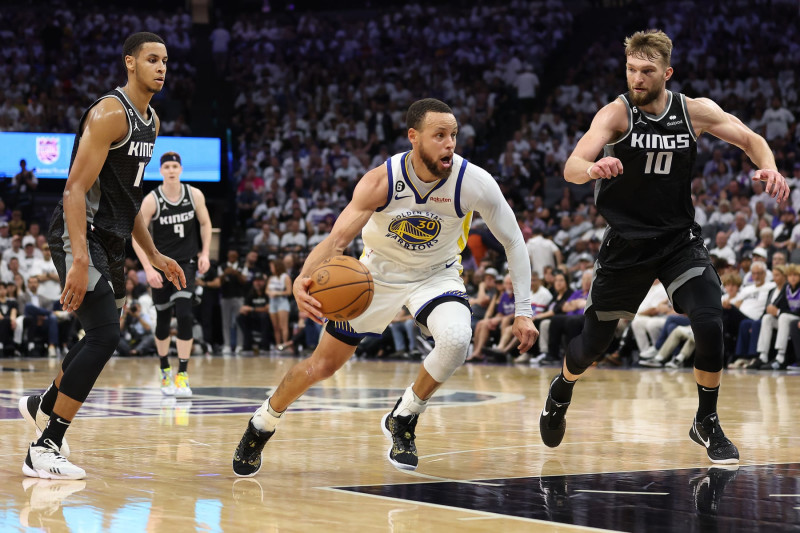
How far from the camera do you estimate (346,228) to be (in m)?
5.06

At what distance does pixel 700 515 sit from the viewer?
3.99m

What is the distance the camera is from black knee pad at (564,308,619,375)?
5.83 meters

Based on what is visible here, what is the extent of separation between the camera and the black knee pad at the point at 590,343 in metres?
5.83

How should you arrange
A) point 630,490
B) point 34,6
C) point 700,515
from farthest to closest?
1. point 34,6
2. point 630,490
3. point 700,515

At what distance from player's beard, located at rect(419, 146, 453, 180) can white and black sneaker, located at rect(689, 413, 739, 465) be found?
1.88 meters

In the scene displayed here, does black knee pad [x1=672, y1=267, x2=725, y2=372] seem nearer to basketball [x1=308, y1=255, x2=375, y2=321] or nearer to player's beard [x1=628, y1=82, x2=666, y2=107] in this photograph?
player's beard [x1=628, y1=82, x2=666, y2=107]

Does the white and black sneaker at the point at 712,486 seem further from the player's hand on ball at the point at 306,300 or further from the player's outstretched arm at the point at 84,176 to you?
the player's outstretched arm at the point at 84,176

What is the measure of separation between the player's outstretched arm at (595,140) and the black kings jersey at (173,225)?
5514 millimetres

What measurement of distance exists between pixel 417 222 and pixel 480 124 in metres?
19.0

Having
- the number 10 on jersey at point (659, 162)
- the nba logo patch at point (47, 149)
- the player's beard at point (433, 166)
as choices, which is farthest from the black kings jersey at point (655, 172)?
the nba logo patch at point (47, 149)

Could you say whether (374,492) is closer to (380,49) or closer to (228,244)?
(228,244)

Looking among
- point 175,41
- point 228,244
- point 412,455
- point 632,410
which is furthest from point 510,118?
point 412,455

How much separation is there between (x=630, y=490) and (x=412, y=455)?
1.17 m

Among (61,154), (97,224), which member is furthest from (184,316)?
(61,154)
